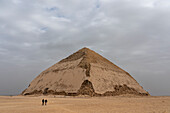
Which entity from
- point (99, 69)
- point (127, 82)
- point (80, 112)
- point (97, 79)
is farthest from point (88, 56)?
point (80, 112)

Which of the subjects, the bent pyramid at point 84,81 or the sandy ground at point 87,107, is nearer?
the sandy ground at point 87,107

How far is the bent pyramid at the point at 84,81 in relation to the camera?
36.0 m

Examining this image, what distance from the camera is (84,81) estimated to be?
36312mm

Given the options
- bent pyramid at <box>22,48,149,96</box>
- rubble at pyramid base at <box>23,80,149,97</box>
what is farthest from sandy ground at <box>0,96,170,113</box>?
bent pyramid at <box>22,48,149,96</box>

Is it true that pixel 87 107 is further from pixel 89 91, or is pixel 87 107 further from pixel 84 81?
pixel 84 81

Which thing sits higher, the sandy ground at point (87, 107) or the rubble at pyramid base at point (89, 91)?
the rubble at pyramid base at point (89, 91)

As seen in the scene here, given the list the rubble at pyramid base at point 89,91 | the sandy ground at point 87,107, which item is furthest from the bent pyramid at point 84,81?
the sandy ground at point 87,107

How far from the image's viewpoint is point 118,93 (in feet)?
127

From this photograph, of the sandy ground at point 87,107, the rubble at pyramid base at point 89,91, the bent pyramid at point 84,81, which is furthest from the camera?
the bent pyramid at point 84,81

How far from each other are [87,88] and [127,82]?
15058mm

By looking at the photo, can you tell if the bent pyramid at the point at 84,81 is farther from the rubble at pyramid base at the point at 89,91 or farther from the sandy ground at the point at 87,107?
the sandy ground at the point at 87,107

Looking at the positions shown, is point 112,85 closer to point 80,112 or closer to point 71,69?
point 71,69

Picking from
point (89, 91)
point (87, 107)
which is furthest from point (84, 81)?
point (87, 107)

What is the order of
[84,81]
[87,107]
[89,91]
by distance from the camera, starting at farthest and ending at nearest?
[84,81]
[89,91]
[87,107]
